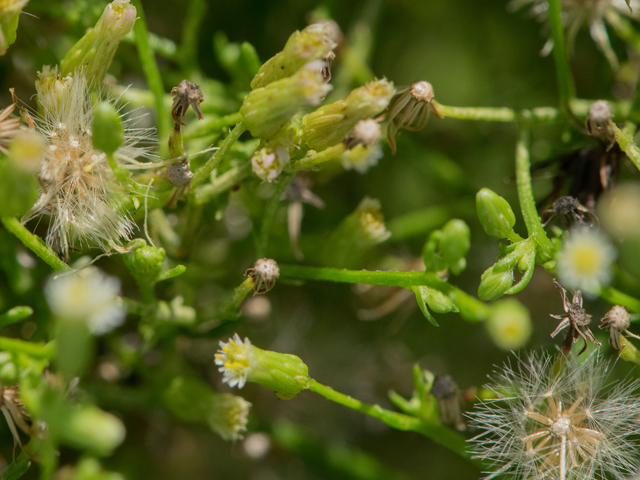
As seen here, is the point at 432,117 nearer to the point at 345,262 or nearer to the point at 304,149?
the point at 345,262

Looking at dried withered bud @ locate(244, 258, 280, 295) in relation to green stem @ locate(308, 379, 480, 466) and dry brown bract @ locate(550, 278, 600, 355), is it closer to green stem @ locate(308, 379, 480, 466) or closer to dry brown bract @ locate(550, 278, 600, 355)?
green stem @ locate(308, 379, 480, 466)

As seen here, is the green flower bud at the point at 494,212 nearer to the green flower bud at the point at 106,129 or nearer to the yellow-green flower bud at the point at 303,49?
the yellow-green flower bud at the point at 303,49

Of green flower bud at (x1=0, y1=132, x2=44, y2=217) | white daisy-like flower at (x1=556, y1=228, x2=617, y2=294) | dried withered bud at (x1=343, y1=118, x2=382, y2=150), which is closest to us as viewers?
green flower bud at (x1=0, y1=132, x2=44, y2=217)

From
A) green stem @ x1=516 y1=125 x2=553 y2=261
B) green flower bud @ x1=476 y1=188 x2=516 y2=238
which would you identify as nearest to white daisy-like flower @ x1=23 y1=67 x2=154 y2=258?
green flower bud @ x1=476 y1=188 x2=516 y2=238

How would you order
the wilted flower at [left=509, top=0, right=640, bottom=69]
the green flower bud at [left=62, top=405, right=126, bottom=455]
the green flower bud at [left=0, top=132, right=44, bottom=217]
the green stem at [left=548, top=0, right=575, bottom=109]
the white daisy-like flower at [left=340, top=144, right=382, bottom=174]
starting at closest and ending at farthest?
the green flower bud at [left=62, top=405, right=126, bottom=455] < the green flower bud at [left=0, top=132, right=44, bottom=217] < the green stem at [left=548, top=0, right=575, bottom=109] < the white daisy-like flower at [left=340, top=144, right=382, bottom=174] < the wilted flower at [left=509, top=0, right=640, bottom=69]

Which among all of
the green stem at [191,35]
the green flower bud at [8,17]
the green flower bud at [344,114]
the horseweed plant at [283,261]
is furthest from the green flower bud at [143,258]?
the green stem at [191,35]

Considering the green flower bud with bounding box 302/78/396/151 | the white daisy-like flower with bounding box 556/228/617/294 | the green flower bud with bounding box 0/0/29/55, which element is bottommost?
A: the white daisy-like flower with bounding box 556/228/617/294

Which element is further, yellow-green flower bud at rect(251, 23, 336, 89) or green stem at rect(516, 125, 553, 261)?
green stem at rect(516, 125, 553, 261)

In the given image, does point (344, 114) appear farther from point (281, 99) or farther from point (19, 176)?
point (19, 176)
